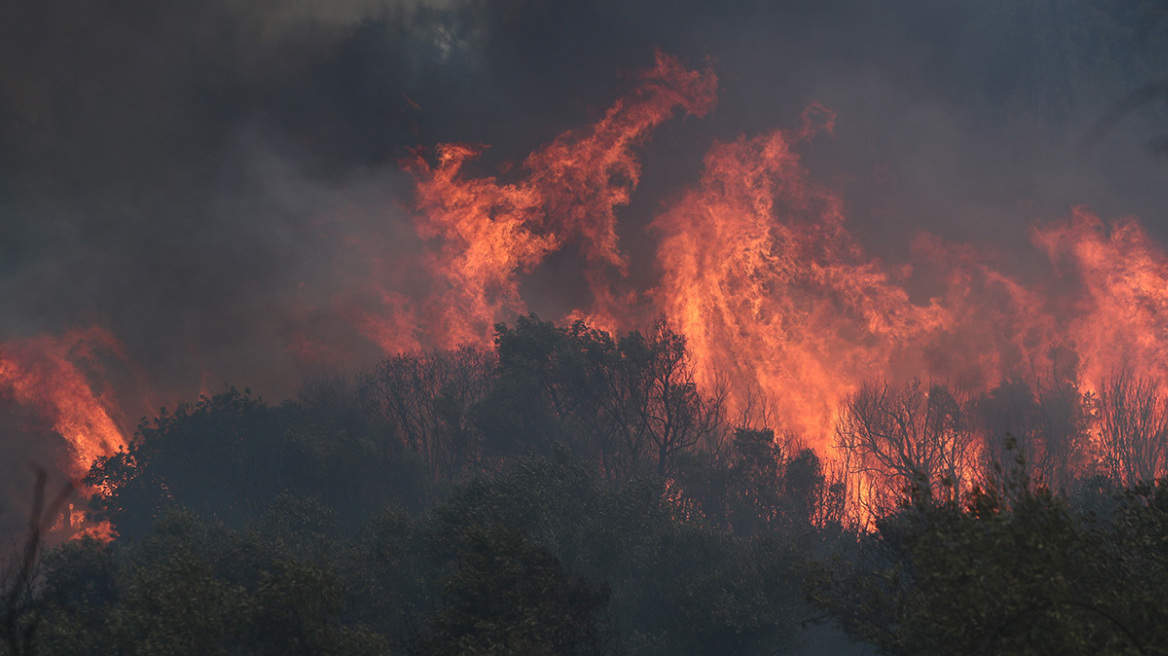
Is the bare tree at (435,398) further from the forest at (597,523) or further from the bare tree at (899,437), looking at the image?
the bare tree at (899,437)

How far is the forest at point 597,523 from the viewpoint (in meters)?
21.3

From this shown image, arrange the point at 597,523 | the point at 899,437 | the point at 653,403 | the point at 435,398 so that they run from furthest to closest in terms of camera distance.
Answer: the point at 899,437 < the point at 435,398 < the point at 653,403 < the point at 597,523

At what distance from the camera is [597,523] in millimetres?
61188

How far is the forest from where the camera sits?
21266 mm

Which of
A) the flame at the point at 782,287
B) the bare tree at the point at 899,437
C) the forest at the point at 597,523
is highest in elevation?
the flame at the point at 782,287

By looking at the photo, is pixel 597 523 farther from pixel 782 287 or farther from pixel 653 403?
pixel 782 287

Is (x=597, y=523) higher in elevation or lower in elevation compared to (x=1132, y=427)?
lower

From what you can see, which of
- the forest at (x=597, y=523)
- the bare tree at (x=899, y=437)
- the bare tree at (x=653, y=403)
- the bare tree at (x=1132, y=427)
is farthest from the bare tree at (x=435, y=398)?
the bare tree at (x=1132, y=427)

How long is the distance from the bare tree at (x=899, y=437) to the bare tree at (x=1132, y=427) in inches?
616

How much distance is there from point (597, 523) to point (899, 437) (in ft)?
181

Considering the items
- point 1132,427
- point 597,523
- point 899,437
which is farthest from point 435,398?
point 1132,427

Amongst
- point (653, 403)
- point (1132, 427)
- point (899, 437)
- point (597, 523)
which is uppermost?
point (1132, 427)

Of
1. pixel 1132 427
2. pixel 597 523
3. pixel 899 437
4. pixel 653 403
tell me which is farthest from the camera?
pixel 899 437

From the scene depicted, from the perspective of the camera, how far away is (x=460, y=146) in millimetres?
151875
